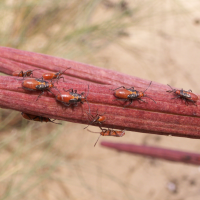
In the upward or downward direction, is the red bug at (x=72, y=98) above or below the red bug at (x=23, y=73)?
below

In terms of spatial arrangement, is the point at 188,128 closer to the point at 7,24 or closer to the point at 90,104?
the point at 90,104

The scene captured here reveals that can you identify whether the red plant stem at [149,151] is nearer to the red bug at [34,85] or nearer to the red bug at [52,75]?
the red bug at [52,75]

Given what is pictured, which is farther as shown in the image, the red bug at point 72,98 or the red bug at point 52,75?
the red bug at point 52,75

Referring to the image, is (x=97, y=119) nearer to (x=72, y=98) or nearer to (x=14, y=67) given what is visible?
(x=72, y=98)

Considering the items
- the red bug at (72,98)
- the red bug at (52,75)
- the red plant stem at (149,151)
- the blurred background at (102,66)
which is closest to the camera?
the red bug at (72,98)

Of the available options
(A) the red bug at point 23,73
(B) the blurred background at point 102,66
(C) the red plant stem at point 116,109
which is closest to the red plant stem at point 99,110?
(C) the red plant stem at point 116,109

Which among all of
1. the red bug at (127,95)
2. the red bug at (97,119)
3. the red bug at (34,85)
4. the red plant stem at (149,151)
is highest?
the red plant stem at (149,151)

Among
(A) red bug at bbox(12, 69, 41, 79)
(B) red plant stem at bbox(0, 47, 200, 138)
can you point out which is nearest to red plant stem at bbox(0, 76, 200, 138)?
(B) red plant stem at bbox(0, 47, 200, 138)

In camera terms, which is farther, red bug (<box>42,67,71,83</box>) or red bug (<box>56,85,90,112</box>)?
red bug (<box>42,67,71,83</box>)

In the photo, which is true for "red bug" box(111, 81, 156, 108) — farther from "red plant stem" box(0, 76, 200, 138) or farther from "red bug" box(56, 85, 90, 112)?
"red bug" box(56, 85, 90, 112)

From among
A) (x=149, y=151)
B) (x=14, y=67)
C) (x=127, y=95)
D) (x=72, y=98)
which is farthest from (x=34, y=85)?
(x=149, y=151)
